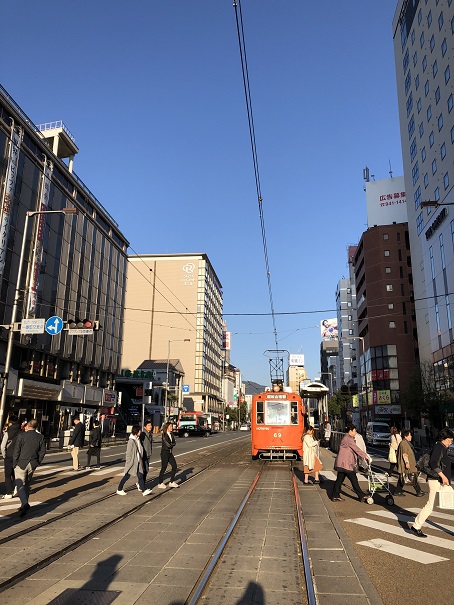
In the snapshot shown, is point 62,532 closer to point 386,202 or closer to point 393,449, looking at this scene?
point 393,449

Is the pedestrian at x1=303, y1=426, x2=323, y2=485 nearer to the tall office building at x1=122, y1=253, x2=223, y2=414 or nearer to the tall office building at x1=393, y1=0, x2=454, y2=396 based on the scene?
the tall office building at x1=393, y1=0, x2=454, y2=396

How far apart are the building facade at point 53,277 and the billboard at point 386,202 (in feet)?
167

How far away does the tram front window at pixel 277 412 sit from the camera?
69.6ft

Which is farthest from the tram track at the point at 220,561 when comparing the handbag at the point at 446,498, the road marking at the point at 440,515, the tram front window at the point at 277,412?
the tram front window at the point at 277,412

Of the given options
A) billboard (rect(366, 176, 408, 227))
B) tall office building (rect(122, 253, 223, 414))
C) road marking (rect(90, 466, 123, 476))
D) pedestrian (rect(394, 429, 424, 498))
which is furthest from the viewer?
tall office building (rect(122, 253, 223, 414))

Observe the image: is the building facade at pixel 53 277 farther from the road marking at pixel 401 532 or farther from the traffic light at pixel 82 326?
the road marking at pixel 401 532

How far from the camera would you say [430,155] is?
165 ft

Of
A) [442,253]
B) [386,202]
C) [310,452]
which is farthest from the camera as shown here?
[386,202]

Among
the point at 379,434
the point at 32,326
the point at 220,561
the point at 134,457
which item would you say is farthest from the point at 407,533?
the point at 379,434

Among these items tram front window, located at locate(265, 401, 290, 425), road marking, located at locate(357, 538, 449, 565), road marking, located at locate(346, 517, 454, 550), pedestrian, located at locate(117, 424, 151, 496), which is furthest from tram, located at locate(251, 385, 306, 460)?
road marking, located at locate(357, 538, 449, 565)

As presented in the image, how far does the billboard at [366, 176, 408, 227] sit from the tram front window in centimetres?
7340

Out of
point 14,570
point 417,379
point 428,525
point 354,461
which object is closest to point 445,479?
point 428,525

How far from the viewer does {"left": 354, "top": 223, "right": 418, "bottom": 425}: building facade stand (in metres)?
74.2

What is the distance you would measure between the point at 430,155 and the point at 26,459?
51.1m
